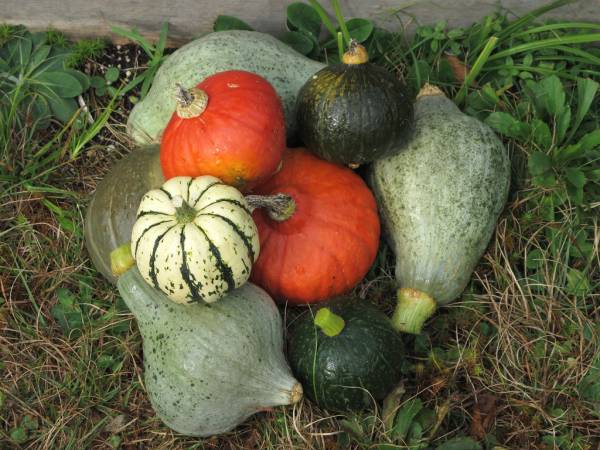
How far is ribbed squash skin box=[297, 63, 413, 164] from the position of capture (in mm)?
2738

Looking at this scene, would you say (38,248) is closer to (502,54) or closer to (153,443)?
(153,443)

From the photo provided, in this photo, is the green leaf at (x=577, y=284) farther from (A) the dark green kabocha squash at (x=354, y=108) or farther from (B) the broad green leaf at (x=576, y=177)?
(A) the dark green kabocha squash at (x=354, y=108)

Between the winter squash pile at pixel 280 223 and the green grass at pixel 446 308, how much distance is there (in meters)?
0.17

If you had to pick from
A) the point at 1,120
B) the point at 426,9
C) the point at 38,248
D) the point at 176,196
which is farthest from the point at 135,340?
the point at 426,9

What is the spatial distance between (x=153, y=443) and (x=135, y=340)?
452mm

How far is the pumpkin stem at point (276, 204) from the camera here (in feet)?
8.64

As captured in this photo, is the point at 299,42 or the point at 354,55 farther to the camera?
the point at 299,42

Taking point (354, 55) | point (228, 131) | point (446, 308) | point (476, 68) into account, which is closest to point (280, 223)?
point (228, 131)

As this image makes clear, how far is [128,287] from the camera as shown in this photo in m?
2.63

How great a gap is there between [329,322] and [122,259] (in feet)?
2.75

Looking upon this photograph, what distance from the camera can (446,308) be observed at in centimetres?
314

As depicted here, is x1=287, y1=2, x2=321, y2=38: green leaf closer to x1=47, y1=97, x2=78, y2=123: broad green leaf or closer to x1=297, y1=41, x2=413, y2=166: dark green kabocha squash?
x1=297, y1=41, x2=413, y2=166: dark green kabocha squash

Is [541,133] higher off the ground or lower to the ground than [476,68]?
lower

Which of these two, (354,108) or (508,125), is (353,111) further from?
(508,125)
